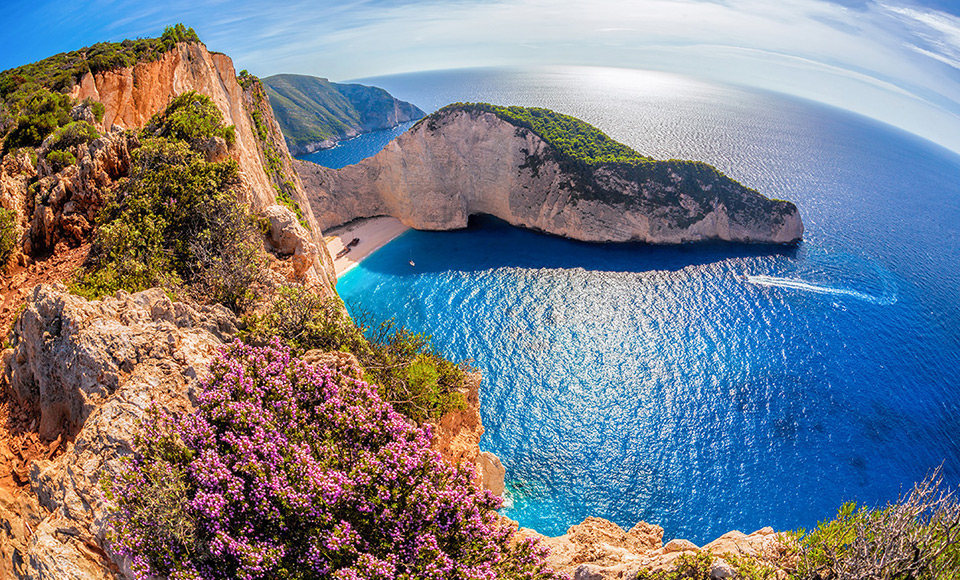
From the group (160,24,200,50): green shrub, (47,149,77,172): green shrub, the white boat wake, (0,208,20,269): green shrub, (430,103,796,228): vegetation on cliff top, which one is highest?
(160,24,200,50): green shrub

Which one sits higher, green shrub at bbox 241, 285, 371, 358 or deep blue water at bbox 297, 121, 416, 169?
green shrub at bbox 241, 285, 371, 358

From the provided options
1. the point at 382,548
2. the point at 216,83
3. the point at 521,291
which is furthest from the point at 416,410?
the point at 521,291

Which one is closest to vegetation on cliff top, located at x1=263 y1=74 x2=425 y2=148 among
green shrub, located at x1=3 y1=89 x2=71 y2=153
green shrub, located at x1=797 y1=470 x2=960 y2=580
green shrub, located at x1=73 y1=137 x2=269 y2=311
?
green shrub, located at x1=3 y1=89 x2=71 y2=153

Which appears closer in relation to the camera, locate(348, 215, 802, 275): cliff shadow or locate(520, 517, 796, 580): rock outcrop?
locate(520, 517, 796, 580): rock outcrop

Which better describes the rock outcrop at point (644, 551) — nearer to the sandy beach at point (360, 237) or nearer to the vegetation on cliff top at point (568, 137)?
the sandy beach at point (360, 237)

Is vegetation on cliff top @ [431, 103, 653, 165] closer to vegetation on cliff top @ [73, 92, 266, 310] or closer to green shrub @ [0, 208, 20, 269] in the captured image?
vegetation on cliff top @ [73, 92, 266, 310]

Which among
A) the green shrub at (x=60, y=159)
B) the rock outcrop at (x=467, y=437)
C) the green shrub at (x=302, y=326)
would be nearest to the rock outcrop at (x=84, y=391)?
the green shrub at (x=302, y=326)
